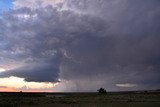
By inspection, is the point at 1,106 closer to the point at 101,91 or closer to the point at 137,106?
the point at 137,106

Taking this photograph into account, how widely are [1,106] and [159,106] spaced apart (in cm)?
3025

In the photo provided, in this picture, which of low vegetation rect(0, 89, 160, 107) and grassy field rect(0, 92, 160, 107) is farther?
low vegetation rect(0, 89, 160, 107)

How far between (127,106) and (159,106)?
6554 mm

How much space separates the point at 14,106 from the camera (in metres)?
54.6

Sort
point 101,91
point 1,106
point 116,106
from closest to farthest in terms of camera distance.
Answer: point 1,106, point 116,106, point 101,91

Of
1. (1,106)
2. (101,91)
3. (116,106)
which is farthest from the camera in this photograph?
(101,91)

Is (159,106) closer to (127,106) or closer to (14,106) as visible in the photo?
(127,106)

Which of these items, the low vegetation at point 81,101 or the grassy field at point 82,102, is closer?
the grassy field at point 82,102

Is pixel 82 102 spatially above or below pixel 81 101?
below

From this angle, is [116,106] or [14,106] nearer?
→ [14,106]

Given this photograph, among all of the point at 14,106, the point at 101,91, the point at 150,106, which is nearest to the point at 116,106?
the point at 150,106

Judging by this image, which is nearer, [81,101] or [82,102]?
[82,102]

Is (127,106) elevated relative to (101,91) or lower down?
lower down

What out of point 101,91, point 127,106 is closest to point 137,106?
point 127,106
